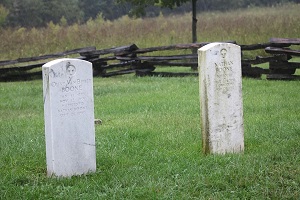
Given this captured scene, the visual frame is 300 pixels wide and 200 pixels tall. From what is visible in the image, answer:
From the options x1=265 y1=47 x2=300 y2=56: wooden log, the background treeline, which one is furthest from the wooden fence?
the background treeline

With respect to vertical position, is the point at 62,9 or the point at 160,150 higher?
the point at 62,9

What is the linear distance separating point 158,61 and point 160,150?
1071 centimetres

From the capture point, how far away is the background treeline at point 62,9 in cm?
4403

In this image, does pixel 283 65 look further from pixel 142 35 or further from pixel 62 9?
pixel 62 9

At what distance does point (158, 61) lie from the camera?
1720cm

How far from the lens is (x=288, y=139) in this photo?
6.96m

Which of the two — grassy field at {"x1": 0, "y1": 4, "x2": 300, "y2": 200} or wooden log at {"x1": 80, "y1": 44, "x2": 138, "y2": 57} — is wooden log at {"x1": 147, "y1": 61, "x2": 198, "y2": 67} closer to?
wooden log at {"x1": 80, "y1": 44, "x2": 138, "y2": 57}

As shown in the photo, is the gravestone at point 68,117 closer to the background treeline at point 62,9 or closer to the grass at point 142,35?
the grass at point 142,35

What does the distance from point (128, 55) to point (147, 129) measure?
10.2 m

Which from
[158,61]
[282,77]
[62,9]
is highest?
[62,9]

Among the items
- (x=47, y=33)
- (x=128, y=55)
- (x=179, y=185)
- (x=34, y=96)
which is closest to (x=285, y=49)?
(x=128, y=55)

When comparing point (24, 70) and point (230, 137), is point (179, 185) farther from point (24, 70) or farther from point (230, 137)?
point (24, 70)

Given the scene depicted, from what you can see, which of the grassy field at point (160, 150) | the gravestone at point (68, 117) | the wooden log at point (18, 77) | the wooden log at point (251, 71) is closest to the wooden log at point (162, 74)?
the wooden log at point (251, 71)

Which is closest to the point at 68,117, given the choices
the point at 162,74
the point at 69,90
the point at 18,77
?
the point at 69,90
